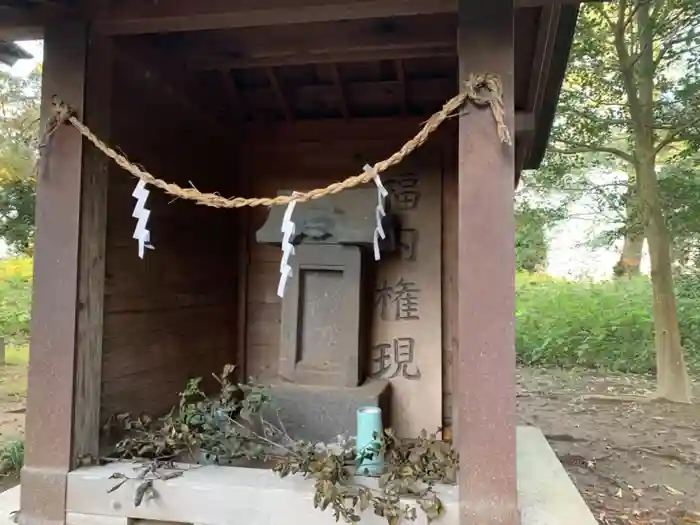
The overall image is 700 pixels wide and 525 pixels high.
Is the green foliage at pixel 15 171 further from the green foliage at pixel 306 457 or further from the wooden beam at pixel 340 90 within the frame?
the green foliage at pixel 306 457

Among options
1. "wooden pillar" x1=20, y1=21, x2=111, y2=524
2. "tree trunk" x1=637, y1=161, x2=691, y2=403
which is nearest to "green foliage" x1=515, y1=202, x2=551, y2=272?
"tree trunk" x1=637, y1=161, x2=691, y2=403

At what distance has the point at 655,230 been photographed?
6965mm

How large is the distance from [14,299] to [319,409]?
858 centimetres

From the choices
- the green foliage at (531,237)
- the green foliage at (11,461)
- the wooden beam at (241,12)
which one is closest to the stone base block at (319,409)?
the wooden beam at (241,12)

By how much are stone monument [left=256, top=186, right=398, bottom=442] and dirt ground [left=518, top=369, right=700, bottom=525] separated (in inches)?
80.8

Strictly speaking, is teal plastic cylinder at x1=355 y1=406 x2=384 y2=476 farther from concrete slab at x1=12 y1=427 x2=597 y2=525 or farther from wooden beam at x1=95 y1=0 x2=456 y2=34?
wooden beam at x1=95 y1=0 x2=456 y2=34

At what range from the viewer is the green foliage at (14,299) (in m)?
Answer: 9.11

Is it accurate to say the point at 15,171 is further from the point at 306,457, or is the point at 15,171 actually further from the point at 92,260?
the point at 306,457

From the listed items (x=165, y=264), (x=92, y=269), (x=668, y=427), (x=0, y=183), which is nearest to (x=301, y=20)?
(x=92, y=269)

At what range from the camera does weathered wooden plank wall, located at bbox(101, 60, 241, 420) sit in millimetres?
2564

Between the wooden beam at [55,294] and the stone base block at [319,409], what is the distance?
41.7 inches

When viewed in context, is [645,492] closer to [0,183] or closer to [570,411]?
[570,411]

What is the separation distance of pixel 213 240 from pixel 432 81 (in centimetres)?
153

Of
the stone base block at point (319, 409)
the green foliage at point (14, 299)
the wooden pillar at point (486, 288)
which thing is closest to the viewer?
the wooden pillar at point (486, 288)
